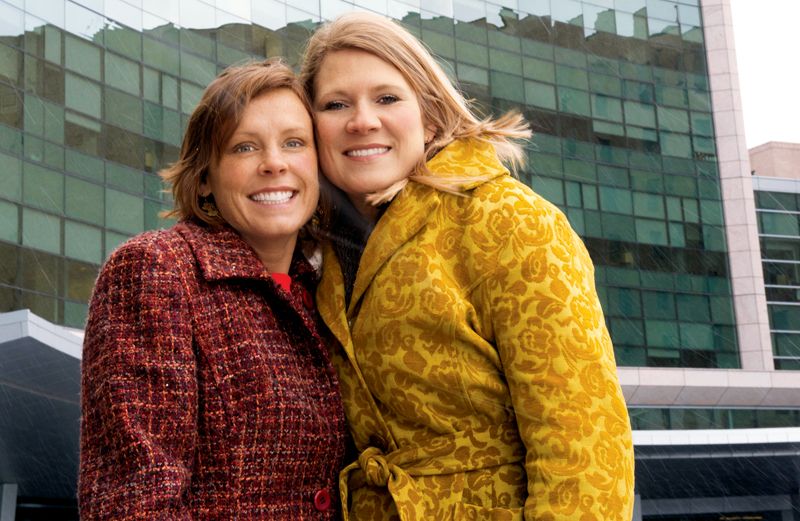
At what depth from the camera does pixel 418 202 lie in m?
3.21

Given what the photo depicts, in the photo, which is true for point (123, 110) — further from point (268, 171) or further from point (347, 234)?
point (268, 171)

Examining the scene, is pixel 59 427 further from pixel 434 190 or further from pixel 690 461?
pixel 434 190

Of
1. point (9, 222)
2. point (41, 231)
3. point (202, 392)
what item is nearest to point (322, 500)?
point (202, 392)

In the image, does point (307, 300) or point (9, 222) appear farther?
point (9, 222)

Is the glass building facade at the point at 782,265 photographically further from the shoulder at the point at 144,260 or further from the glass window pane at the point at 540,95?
the shoulder at the point at 144,260

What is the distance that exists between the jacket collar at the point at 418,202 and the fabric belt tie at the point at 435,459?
18.1 inches

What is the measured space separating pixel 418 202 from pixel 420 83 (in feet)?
1.19

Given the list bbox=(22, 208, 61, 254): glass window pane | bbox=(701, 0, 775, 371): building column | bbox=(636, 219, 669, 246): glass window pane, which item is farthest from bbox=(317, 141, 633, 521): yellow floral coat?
bbox=(701, 0, 775, 371): building column

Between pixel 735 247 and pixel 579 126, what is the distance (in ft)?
28.2

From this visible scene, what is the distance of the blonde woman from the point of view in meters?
2.87

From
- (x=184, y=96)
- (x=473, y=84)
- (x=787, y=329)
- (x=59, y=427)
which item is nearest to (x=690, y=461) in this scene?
(x=59, y=427)

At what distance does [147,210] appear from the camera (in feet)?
99.4

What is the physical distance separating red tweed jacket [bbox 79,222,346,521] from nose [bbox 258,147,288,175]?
9.1 inches

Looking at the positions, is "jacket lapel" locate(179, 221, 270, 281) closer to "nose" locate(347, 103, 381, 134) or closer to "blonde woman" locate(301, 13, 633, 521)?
"blonde woman" locate(301, 13, 633, 521)
